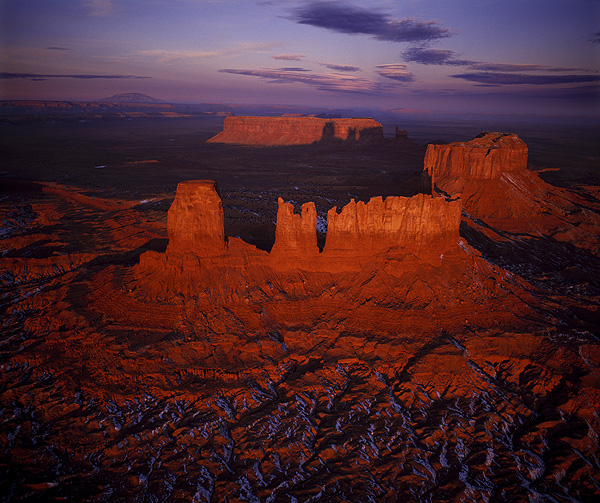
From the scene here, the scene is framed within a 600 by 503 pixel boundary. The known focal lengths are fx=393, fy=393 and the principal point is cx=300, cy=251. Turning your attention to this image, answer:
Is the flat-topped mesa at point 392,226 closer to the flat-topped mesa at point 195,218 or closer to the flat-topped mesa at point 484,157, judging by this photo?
the flat-topped mesa at point 195,218

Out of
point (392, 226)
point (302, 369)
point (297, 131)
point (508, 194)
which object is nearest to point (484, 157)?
point (508, 194)

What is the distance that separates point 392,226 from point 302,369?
10.8m

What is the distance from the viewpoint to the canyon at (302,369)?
15.1 meters

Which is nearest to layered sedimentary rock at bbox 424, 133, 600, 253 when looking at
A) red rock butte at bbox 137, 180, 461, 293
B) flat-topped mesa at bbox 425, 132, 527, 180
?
flat-topped mesa at bbox 425, 132, 527, 180

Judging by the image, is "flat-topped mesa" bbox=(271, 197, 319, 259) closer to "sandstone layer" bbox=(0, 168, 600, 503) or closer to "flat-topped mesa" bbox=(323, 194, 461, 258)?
"sandstone layer" bbox=(0, 168, 600, 503)

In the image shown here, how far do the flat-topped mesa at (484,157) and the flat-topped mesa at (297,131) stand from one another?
75574mm

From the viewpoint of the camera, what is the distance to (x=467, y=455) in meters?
16.2

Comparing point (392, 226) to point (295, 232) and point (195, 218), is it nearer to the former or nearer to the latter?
point (295, 232)

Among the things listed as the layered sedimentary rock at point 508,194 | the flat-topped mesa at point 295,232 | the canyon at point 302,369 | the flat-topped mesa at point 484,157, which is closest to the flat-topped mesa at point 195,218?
the canyon at point 302,369

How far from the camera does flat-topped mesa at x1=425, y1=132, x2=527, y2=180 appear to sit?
4881cm

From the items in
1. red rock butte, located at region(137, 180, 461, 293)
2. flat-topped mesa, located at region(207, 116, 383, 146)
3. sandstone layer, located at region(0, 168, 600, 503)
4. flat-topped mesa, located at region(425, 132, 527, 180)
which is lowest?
sandstone layer, located at region(0, 168, 600, 503)

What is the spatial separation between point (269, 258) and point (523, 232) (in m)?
32.2

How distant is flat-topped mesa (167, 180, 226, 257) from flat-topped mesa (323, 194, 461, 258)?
7213mm

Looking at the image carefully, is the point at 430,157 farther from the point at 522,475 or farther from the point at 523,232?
the point at 522,475
